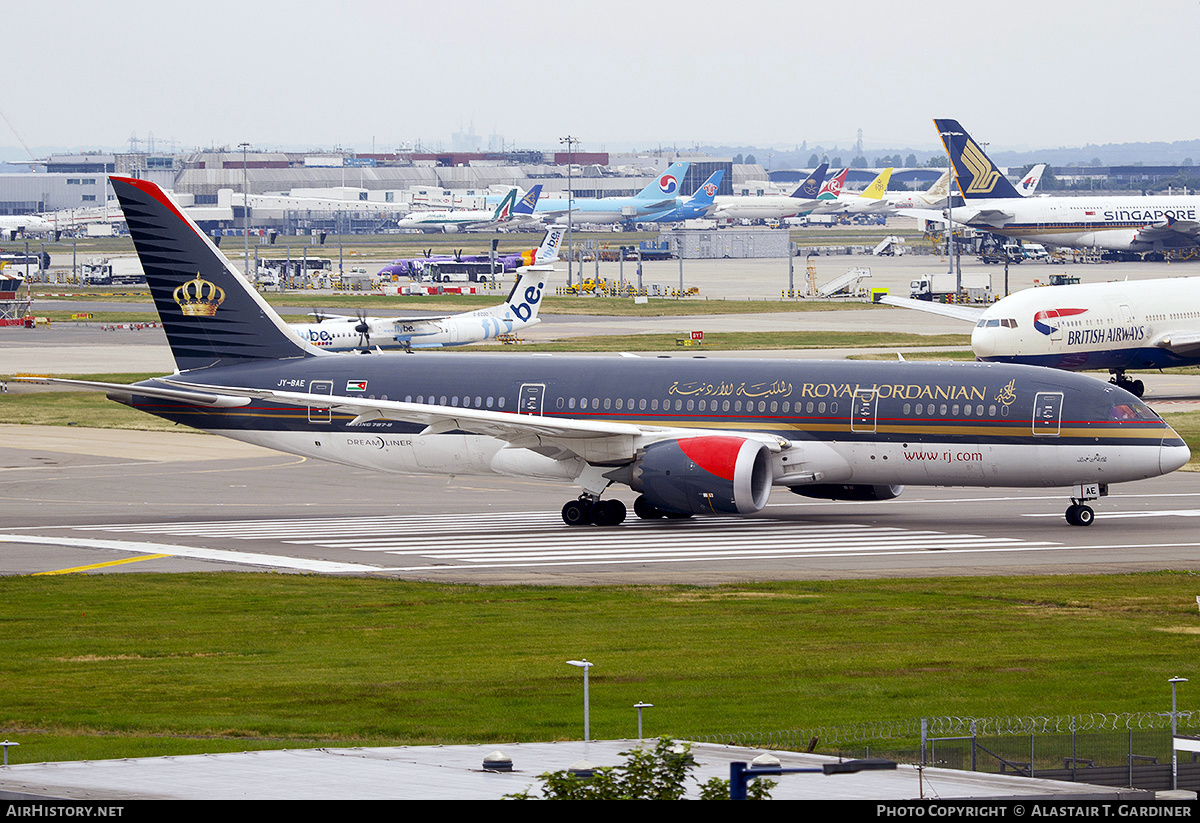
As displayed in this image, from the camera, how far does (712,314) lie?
124375mm

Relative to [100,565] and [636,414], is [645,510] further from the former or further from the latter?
[100,565]

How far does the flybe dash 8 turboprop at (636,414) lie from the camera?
131 ft

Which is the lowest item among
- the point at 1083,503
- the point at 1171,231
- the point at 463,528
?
the point at 463,528

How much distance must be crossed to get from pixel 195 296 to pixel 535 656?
23.9m

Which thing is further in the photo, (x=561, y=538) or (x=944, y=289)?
(x=944, y=289)

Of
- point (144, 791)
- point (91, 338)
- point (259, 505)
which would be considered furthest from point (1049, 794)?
point (91, 338)

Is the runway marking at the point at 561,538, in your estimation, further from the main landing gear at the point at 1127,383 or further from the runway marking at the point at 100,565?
the main landing gear at the point at 1127,383

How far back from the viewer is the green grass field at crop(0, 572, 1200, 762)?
22.4 metres

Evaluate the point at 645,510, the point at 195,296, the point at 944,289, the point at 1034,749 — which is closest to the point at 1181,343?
the point at 645,510

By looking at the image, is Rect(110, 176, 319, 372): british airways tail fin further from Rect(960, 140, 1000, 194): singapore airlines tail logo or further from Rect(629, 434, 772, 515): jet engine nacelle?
Rect(960, 140, 1000, 194): singapore airlines tail logo

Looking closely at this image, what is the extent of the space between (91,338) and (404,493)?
6336 centimetres

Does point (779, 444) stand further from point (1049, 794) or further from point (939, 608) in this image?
point (1049, 794)

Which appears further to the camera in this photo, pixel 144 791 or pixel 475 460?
pixel 475 460

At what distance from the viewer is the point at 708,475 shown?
39.8 m
